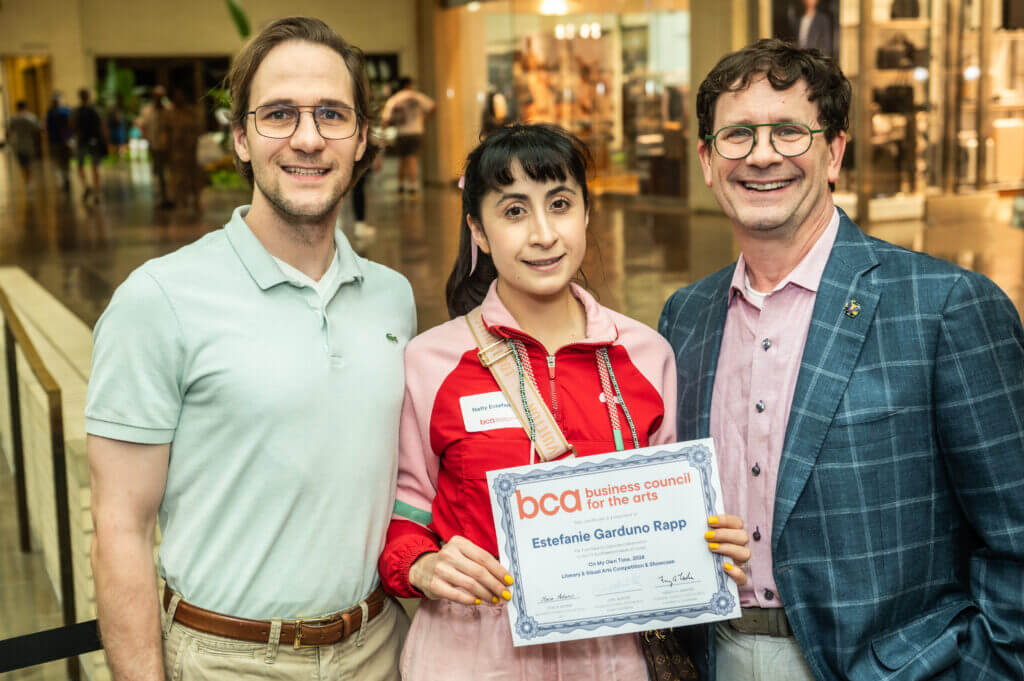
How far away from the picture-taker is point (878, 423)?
82.5 inches

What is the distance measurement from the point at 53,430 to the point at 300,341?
3.03m

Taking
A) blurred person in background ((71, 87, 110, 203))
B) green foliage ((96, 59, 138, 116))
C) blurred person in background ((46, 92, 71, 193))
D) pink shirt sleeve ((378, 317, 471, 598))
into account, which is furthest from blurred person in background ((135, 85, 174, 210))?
pink shirt sleeve ((378, 317, 471, 598))

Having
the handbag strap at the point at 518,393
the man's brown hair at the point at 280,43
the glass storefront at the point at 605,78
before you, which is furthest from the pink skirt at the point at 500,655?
the glass storefront at the point at 605,78

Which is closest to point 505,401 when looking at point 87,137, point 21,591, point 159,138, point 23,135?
point 21,591

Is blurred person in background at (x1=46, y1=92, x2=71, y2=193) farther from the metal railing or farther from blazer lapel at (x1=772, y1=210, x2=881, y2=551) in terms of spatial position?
blazer lapel at (x1=772, y1=210, x2=881, y2=551)

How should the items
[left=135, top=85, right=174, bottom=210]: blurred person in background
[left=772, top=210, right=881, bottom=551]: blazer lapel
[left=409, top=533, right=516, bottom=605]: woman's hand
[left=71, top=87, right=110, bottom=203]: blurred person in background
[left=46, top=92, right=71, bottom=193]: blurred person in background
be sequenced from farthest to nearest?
[left=46, top=92, right=71, bottom=193]: blurred person in background, [left=71, top=87, right=110, bottom=203]: blurred person in background, [left=135, top=85, right=174, bottom=210]: blurred person in background, [left=772, top=210, right=881, bottom=551]: blazer lapel, [left=409, top=533, right=516, bottom=605]: woman's hand

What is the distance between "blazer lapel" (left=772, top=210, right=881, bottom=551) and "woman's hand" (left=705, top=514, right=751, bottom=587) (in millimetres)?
133

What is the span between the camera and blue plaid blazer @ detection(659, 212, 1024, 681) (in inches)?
80.7

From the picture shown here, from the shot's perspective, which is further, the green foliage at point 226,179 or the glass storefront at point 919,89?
the green foliage at point 226,179

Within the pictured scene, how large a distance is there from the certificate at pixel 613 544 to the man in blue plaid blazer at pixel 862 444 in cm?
21

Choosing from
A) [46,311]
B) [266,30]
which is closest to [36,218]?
[46,311]

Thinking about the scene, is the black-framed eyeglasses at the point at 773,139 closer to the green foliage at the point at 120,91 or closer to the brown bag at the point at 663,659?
the brown bag at the point at 663,659

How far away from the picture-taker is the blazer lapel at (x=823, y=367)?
2.11 m
